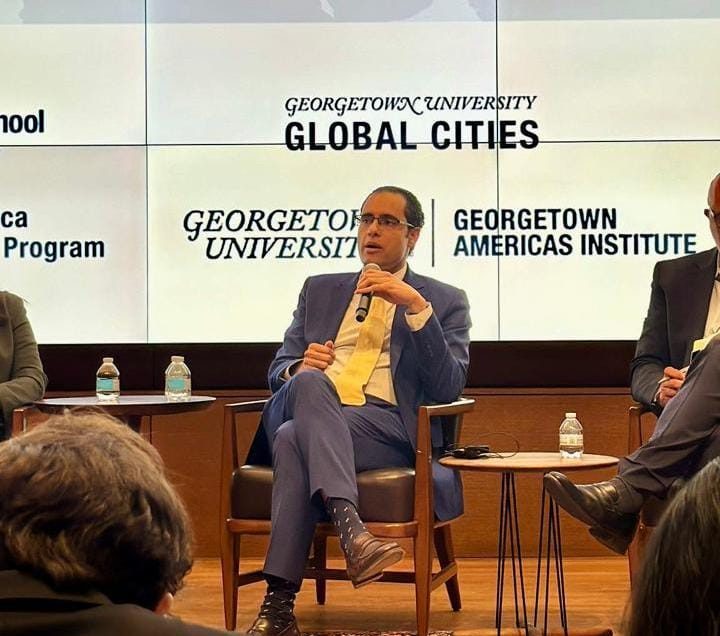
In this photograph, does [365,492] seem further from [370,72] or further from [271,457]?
[370,72]

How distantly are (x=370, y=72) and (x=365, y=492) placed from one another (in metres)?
2.19

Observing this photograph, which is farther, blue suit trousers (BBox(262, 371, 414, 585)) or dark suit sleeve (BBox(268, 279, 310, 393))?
dark suit sleeve (BBox(268, 279, 310, 393))

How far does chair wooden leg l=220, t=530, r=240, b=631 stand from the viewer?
3.82 meters

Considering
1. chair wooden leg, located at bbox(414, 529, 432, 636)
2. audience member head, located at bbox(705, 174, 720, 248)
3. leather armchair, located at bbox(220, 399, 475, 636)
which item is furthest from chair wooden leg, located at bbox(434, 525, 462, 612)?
audience member head, located at bbox(705, 174, 720, 248)

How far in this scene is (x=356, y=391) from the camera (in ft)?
13.2

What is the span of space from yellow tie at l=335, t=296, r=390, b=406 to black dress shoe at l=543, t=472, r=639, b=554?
868 mm

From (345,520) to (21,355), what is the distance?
1.53m

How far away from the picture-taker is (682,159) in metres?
5.16

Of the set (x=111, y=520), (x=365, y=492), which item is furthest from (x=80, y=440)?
(x=365, y=492)

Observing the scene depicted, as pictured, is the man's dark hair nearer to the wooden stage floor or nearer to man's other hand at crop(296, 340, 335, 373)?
man's other hand at crop(296, 340, 335, 373)

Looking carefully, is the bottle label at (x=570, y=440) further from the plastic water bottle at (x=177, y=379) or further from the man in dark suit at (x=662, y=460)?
the plastic water bottle at (x=177, y=379)

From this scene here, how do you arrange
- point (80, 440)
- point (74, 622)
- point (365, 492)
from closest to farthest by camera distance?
point (74, 622), point (80, 440), point (365, 492)

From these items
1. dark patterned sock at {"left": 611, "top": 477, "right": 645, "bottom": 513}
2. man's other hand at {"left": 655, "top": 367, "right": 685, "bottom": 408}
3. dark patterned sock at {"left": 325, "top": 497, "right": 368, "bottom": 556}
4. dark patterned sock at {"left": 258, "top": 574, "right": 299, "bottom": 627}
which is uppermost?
man's other hand at {"left": 655, "top": 367, "right": 685, "bottom": 408}

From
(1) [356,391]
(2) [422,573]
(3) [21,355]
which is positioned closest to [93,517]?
(2) [422,573]
